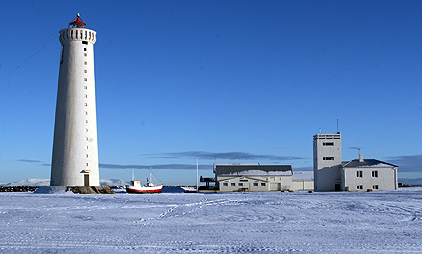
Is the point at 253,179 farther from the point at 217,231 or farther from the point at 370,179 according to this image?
the point at 217,231

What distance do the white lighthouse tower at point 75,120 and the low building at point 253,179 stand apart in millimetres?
19420

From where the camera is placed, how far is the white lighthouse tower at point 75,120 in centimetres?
5116

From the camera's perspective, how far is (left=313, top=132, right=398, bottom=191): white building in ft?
185

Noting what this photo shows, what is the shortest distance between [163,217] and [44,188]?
35.6 metres

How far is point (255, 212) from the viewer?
23438 mm

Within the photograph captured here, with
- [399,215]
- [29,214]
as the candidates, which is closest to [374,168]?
[399,215]

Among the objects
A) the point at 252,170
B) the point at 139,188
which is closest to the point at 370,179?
the point at 252,170

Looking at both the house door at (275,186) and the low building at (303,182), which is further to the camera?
the low building at (303,182)

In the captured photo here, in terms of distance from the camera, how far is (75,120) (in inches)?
2018

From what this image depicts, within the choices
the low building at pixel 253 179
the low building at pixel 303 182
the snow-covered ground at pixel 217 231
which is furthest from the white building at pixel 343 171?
the snow-covered ground at pixel 217 231

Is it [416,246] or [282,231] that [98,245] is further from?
[416,246]

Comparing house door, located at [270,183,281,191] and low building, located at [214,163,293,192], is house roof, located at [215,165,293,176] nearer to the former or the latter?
low building, located at [214,163,293,192]

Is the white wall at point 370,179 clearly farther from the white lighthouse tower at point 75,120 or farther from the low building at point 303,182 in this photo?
the white lighthouse tower at point 75,120

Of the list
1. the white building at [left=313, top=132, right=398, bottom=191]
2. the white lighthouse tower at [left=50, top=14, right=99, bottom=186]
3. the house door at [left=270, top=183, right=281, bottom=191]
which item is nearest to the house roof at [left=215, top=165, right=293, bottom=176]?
the house door at [left=270, top=183, right=281, bottom=191]
